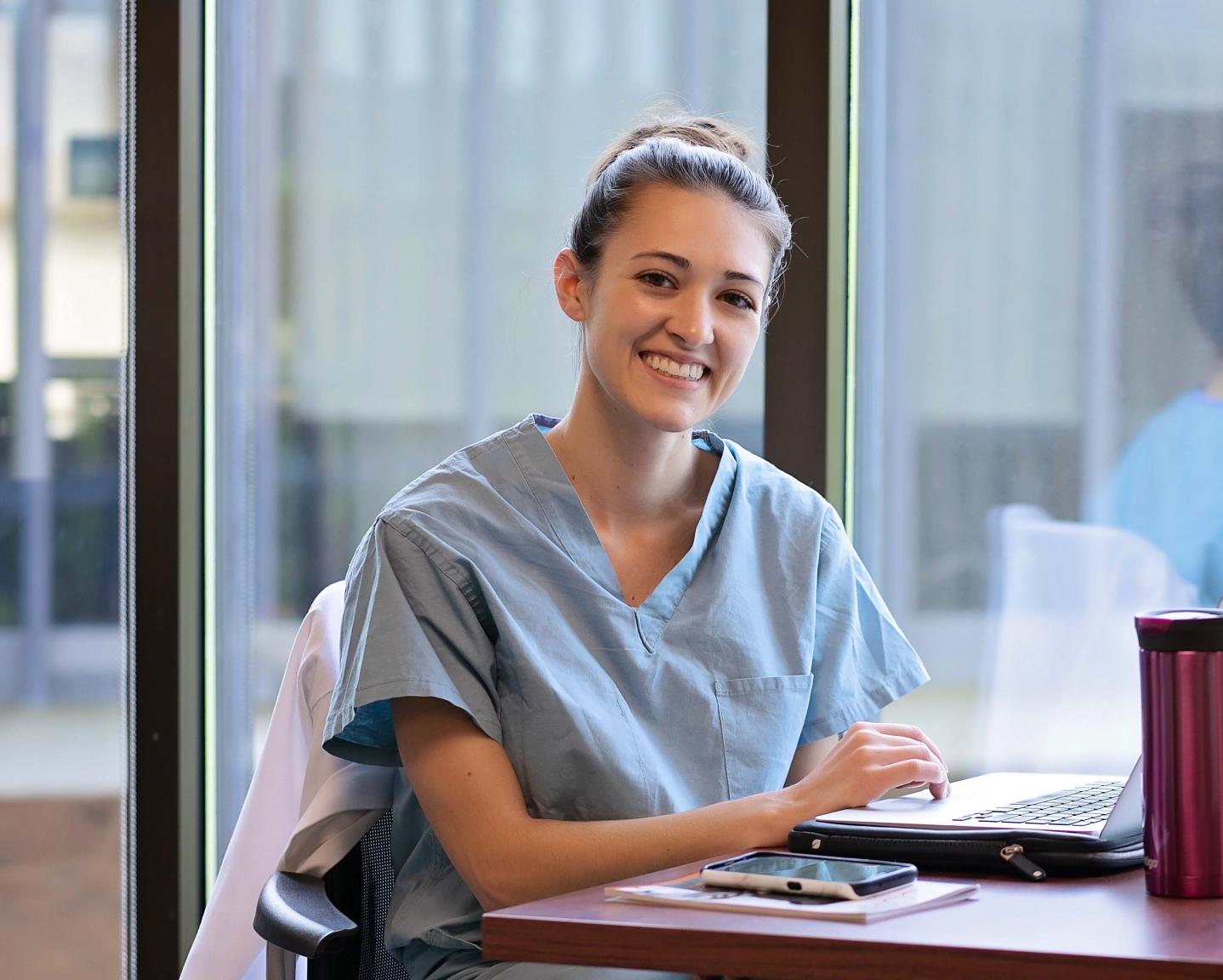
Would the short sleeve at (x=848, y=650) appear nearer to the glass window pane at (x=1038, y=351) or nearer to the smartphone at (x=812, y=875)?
the glass window pane at (x=1038, y=351)

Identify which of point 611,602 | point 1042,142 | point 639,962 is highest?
point 1042,142

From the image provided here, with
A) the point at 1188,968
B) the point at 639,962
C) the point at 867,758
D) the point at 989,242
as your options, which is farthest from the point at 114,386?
the point at 1188,968

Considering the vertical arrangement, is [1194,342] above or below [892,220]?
below

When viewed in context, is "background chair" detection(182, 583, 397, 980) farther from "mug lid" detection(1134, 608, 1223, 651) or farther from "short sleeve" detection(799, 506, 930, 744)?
"mug lid" detection(1134, 608, 1223, 651)

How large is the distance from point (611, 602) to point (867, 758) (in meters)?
0.34

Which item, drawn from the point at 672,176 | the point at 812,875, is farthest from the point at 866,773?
the point at 672,176

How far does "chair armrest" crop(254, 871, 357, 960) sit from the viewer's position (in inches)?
45.8

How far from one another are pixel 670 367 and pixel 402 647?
1.39 ft

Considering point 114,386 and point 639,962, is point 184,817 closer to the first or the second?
point 114,386

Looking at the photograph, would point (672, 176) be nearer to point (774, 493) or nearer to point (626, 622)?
point (774, 493)

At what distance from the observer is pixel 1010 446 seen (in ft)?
6.20

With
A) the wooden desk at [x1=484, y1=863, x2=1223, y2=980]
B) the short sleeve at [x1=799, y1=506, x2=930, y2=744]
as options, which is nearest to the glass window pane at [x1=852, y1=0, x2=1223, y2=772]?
the short sleeve at [x1=799, y1=506, x2=930, y2=744]

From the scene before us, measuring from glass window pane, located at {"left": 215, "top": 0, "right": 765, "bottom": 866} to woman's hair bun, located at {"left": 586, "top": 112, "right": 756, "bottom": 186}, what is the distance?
1.35ft

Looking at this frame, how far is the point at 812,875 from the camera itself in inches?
36.2
